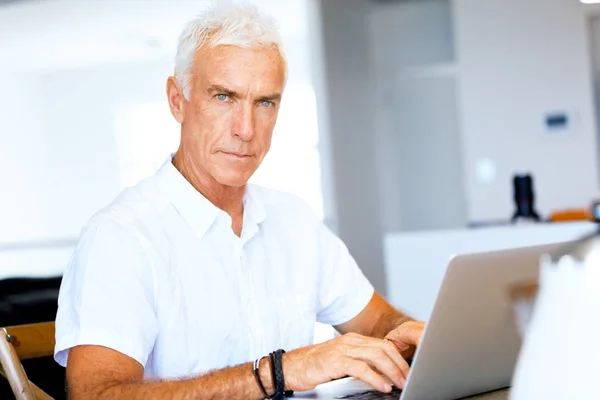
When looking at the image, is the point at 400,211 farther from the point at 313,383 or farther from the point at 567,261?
the point at 567,261

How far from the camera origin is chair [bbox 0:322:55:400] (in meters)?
1.42

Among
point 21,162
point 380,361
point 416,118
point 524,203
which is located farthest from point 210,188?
point 21,162

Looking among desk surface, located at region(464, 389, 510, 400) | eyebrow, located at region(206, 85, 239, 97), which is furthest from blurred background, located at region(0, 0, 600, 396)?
desk surface, located at region(464, 389, 510, 400)

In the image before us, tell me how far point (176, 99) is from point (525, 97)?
420 centimetres

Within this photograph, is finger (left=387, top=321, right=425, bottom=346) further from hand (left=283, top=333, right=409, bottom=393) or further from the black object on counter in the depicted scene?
the black object on counter

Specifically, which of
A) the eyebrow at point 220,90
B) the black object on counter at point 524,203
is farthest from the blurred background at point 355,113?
the eyebrow at point 220,90

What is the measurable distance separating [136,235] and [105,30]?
5733mm

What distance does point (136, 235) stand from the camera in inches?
61.8

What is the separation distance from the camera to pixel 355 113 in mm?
6020

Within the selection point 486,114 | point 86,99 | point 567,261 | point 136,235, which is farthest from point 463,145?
point 567,261

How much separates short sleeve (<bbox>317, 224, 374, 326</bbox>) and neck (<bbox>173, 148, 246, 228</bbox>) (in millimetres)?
251

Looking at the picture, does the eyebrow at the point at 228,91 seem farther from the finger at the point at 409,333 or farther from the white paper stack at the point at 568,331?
the white paper stack at the point at 568,331

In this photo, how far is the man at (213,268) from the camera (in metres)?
1.40

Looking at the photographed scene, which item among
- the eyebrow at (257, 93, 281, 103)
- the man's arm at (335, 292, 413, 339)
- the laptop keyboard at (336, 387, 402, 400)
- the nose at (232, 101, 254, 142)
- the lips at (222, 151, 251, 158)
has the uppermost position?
the eyebrow at (257, 93, 281, 103)
